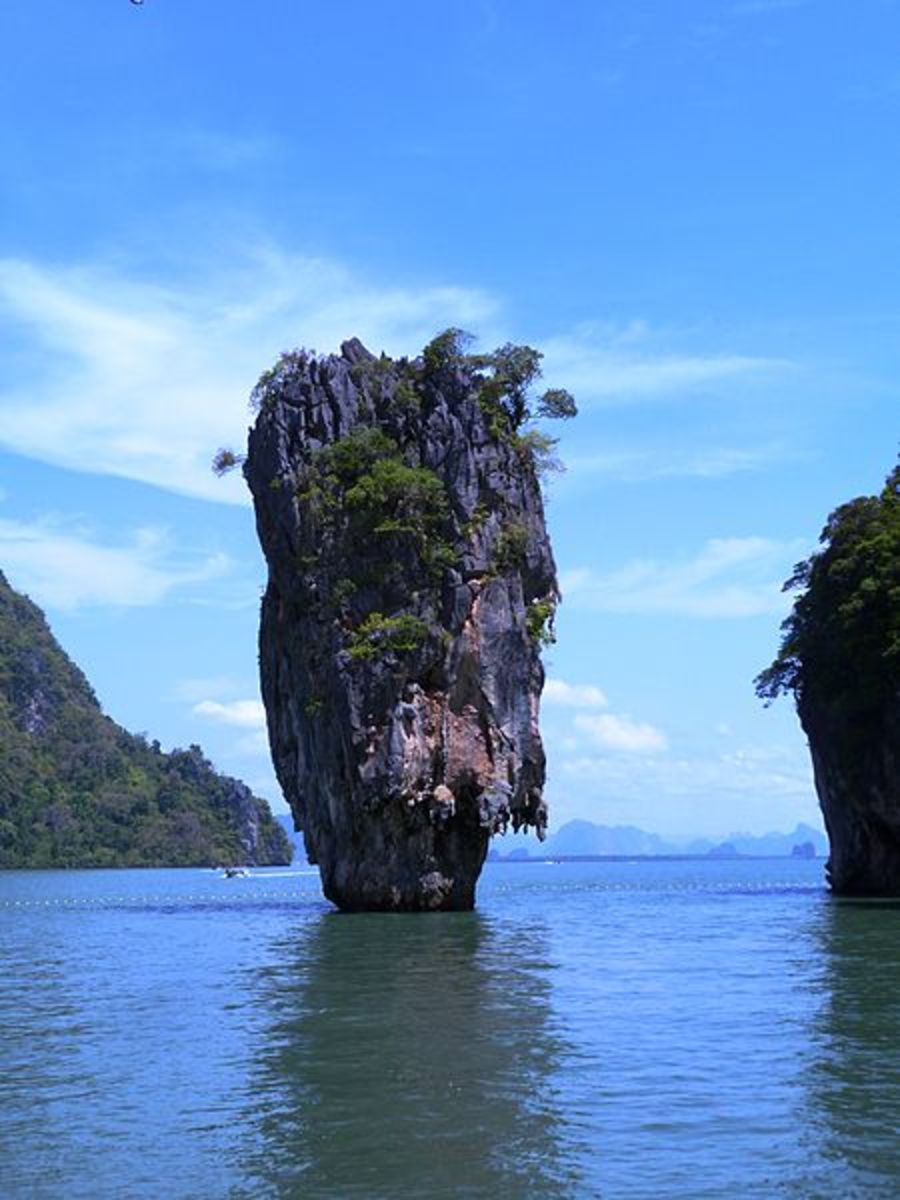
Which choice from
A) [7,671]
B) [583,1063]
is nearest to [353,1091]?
[583,1063]

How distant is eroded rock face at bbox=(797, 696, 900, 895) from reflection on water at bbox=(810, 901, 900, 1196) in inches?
848

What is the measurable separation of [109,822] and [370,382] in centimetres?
12318

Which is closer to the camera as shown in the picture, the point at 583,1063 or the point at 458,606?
the point at 583,1063

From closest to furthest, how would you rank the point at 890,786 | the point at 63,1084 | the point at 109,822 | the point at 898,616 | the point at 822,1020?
the point at 63,1084
the point at 822,1020
the point at 898,616
the point at 890,786
the point at 109,822

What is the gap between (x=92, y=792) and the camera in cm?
16375

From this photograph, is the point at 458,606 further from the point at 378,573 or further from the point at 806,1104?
the point at 806,1104

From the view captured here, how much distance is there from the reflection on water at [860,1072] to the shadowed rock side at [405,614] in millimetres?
14602

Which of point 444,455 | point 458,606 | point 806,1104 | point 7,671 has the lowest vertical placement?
point 806,1104

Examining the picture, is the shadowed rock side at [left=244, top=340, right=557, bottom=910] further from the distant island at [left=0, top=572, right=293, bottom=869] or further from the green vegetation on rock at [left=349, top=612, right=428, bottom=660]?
the distant island at [left=0, top=572, right=293, bottom=869]

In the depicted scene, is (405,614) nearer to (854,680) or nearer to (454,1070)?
(854,680)

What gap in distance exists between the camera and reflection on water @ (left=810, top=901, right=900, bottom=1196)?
12.0m

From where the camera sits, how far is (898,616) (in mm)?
45125

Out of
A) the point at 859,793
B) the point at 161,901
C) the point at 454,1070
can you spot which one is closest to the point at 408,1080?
the point at 454,1070

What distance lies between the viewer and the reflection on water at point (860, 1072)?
39.2 feet
